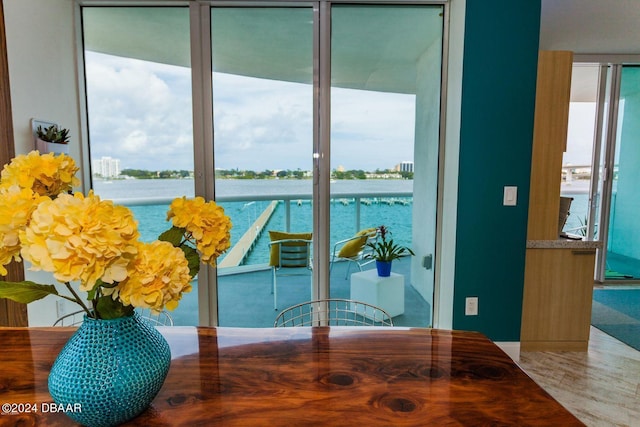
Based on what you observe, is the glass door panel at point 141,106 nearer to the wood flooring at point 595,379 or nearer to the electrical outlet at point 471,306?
the electrical outlet at point 471,306

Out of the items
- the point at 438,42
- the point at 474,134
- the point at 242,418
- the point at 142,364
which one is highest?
the point at 438,42

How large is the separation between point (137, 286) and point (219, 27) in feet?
8.16

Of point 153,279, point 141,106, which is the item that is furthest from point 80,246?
point 141,106

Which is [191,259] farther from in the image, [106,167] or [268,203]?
[106,167]

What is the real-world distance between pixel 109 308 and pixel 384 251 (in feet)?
7.72

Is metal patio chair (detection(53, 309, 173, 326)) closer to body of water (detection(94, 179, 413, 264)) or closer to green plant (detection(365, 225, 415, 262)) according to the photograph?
body of water (detection(94, 179, 413, 264))

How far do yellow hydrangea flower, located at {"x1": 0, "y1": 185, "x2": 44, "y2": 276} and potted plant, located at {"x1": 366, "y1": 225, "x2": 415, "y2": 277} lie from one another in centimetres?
240

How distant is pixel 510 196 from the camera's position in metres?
2.54

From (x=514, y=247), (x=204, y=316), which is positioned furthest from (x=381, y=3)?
(x=204, y=316)

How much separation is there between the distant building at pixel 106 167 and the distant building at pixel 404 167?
2.13 m

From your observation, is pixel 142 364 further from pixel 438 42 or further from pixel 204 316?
pixel 438 42

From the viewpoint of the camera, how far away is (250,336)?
1.26m

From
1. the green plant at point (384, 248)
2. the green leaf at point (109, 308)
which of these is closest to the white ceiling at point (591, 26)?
the green plant at point (384, 248)

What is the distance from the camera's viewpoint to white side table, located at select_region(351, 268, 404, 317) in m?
2.92
